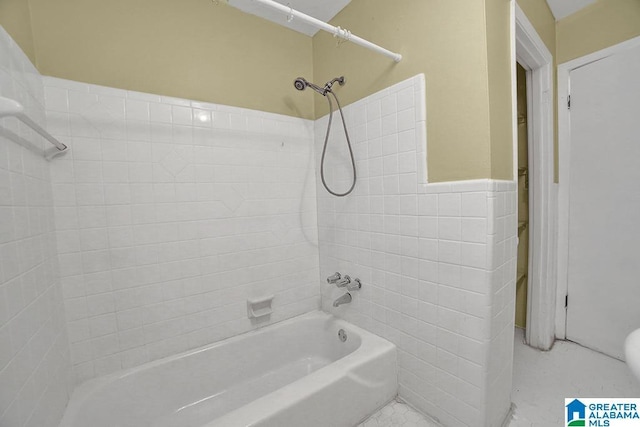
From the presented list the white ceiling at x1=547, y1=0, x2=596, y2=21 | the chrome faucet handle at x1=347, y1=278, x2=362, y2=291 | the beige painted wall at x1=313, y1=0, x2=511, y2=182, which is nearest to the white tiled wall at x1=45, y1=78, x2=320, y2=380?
the chrome faucet handle at x1=347, y1=278, x2=362, y2=291

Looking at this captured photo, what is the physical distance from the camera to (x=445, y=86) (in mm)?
1029

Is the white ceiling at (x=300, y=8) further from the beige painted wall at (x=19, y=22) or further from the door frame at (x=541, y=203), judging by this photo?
the door frame at (x=541, y=203)

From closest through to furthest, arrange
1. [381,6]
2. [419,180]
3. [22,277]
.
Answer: [22,277] < [419,180] < [381,6]

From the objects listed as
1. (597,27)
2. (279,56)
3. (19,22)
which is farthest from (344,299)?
(597,27)

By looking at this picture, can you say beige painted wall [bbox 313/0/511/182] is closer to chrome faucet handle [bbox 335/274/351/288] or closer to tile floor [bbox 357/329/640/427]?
chrome faucet handle [bbox 335/274/351/288]

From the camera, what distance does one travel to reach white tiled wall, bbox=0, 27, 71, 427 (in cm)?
67

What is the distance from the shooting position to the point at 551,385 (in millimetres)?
1353

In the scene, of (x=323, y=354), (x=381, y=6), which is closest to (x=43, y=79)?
(x=381, y=6)

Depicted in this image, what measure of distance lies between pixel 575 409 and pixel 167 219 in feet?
6.90

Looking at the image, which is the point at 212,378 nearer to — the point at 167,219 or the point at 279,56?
the point at 167,219

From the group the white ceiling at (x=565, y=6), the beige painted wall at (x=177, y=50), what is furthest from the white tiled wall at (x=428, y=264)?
the white ceiling at (x=565, y=6)

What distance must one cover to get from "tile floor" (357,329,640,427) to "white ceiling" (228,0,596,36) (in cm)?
214

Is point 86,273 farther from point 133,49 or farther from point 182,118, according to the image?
point 133,49

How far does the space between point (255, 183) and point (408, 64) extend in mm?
1020
